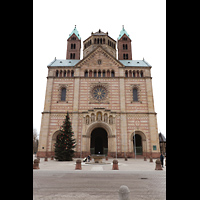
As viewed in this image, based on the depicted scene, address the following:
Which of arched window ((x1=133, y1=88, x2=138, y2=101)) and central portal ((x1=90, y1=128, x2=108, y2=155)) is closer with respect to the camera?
arched window ((x1=133, y1=88, x2=138, y2=101))

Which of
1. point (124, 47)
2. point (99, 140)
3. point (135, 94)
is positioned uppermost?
point (124, 47)

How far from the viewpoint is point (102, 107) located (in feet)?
104

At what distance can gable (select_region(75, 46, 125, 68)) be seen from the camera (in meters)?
34.8

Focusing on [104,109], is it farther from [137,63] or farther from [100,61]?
[137,63]

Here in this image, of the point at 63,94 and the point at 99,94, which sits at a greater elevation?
the point at 63,94

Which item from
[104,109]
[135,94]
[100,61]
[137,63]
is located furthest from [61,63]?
[135,94]

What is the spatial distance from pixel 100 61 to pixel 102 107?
1098cm

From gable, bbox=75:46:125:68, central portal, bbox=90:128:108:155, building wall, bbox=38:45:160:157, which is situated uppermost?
gable, bbox=75:46:125:68

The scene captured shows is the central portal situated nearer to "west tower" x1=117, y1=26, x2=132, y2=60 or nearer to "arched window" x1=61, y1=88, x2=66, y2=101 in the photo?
"arched window" x1=61, y1=88, x2=66, y2=101

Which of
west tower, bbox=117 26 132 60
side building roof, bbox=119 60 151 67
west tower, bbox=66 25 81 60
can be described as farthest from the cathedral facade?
west tower, bbox=66 25 81 60
